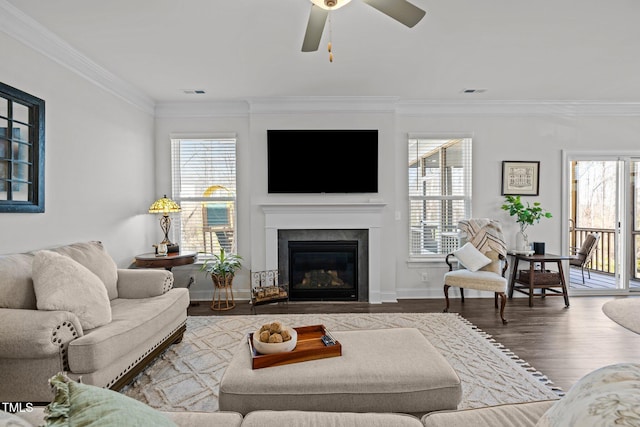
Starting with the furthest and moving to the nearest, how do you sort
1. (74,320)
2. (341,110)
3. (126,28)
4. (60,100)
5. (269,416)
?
(341,110) → (60,100) → (126,28) → (74,320) → (269,416)

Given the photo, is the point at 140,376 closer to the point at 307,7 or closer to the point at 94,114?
the point at 94,114

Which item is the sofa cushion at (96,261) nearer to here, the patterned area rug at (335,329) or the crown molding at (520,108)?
the patterned area rug at (335,329)

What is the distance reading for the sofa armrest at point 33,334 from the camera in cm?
189

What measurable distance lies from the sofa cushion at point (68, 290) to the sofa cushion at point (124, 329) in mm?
106

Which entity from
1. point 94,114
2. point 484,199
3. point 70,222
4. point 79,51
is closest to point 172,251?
point 70,222

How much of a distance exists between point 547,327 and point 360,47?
10.9 ft

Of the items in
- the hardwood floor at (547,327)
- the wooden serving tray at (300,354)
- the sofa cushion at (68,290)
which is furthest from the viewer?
the hardwood floor at (547,327)

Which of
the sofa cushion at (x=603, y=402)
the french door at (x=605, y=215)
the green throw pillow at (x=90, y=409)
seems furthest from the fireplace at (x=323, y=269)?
the green throw pillow at (x=90, y=409)

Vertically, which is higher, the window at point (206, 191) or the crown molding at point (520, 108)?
the crown molding at point (520, 108)

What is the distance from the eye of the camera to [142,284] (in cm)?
318

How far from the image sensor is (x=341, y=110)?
4723 mm

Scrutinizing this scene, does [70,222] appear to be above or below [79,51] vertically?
below

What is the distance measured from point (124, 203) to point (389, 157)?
10.8 ft

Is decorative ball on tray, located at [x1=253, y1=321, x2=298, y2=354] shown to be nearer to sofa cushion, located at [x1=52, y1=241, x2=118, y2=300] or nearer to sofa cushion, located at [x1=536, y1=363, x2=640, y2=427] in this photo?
sofa cushion, located at [x1=536, y1=363, x2=640, y2=427]
